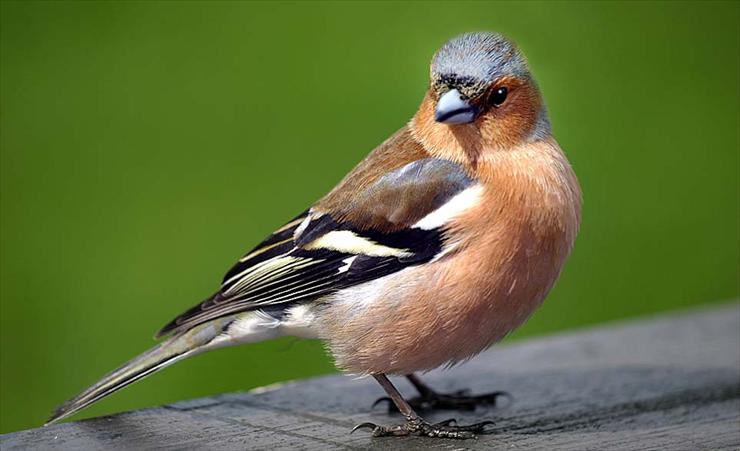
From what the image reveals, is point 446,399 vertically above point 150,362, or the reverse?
point 150,362

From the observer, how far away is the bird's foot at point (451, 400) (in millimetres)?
3762

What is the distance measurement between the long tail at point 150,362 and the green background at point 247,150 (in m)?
1.73

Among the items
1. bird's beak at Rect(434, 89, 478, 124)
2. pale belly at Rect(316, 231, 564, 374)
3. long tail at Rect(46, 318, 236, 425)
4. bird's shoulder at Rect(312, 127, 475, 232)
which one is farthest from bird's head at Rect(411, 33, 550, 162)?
long tail at Rect(46, 318, 236, 425)

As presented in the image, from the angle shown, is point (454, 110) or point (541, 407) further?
point (541, 407)

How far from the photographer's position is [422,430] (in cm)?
330

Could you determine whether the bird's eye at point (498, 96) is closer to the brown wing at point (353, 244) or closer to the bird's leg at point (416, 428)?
the brown wing at point (353, 244)

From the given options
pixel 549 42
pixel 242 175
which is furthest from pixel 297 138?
pixel 549 42

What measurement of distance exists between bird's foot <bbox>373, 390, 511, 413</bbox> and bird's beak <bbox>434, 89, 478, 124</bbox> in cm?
97

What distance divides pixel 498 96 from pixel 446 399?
104cm

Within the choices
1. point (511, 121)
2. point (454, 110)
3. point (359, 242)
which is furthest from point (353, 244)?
point (511, 121)

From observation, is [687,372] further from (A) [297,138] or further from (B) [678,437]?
(A) [297,138]

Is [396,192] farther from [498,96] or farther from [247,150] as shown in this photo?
[247,150]

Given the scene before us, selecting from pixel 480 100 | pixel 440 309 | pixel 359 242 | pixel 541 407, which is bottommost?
pixel 541 407

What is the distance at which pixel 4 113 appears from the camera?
594 cm
